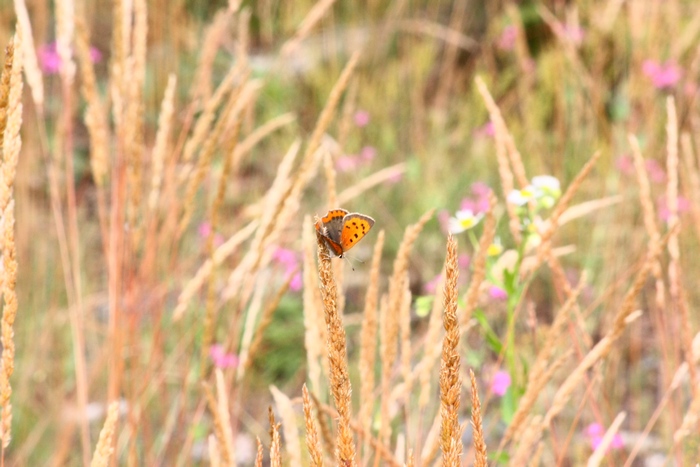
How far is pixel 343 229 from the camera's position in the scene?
2.91 ft

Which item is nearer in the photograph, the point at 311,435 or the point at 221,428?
the point at 311,435

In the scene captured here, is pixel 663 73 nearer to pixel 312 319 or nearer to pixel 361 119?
pixel 361 119

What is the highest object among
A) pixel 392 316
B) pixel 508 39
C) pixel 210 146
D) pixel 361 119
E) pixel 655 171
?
pixel 508 39

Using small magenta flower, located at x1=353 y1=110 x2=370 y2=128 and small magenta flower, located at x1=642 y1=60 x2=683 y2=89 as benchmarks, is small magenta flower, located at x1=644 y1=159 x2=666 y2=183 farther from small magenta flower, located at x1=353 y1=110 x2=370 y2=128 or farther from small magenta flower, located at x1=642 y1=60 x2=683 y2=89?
small magenta flower, located at x1=353 y1=110 x2=370 y2=128

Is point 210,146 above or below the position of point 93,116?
below

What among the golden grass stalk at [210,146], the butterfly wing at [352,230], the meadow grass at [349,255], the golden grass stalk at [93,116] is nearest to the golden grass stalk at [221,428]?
the meadow grass at [349,255]

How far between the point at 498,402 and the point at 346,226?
5.41 feet

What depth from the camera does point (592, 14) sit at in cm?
282

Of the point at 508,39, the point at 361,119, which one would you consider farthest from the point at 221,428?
the point at 508,39

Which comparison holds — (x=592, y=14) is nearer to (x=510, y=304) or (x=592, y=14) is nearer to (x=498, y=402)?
(x=498, y=402)

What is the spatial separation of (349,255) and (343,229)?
2146 mm

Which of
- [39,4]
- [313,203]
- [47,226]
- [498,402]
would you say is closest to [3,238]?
[39,4]

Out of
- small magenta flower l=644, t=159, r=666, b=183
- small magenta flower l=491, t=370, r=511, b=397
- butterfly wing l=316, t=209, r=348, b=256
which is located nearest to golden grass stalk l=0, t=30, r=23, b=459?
butterfly wing l=316, t=209, r=348, b=256

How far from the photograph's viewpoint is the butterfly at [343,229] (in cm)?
86
